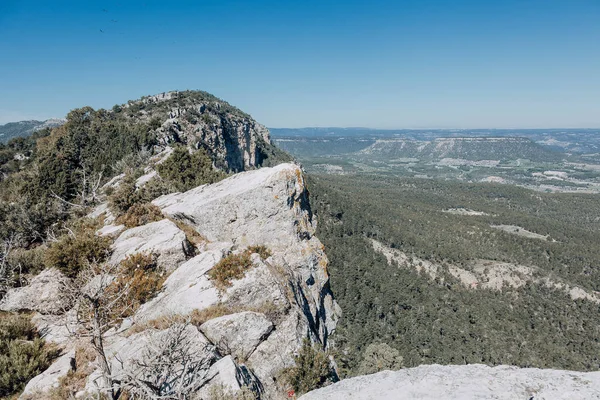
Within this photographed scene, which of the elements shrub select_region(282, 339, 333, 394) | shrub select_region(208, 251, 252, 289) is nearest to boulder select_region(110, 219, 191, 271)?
shrub select_region(208, 251, 252, 289)

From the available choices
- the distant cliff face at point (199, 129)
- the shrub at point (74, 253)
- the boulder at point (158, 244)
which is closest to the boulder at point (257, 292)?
the boulder at point (158, 244)

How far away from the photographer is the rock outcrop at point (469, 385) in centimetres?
700

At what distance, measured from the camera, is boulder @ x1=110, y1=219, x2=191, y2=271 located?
15.2m

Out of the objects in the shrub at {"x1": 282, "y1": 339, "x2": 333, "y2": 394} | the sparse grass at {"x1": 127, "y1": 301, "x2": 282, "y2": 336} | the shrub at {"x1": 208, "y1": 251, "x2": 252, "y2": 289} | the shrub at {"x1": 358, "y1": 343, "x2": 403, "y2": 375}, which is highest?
the shrub at {"x1": 208, "y1": 251, "x2": 252, "y2": 289}

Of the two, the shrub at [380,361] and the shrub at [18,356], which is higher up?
the shrub at [18,356]

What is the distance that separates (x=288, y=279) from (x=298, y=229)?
166 inches

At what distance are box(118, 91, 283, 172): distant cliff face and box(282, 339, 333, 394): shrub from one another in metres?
54.7

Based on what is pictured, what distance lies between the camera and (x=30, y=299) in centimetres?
1476

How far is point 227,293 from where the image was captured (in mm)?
12625

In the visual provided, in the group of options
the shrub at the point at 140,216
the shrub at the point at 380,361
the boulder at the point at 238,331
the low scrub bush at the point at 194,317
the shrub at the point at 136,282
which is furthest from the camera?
the shrub at the point at 380,361

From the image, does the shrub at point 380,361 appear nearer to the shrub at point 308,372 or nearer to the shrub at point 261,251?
the shrub at point 261,251

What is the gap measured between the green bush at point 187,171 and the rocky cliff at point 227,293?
5965 millimetres

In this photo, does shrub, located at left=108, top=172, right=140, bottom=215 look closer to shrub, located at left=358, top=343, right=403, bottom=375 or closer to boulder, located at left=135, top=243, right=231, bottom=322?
boulder, located at left=135, top=243, right=231, bottom=322

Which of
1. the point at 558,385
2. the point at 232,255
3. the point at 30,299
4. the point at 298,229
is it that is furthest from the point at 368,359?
the point at 30,299
